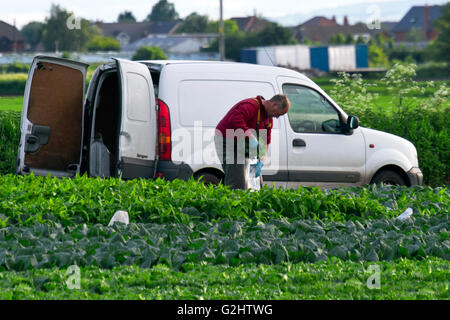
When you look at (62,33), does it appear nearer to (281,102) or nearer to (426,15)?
(281,102)

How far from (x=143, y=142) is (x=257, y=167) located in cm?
138

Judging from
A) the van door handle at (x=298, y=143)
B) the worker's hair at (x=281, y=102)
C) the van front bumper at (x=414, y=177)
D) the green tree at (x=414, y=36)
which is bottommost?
the van front bumper at (x=414, y=177)

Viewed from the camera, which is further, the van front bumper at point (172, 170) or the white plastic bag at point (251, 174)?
the van front bumper at point (172, 170)

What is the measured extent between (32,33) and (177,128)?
341 feet

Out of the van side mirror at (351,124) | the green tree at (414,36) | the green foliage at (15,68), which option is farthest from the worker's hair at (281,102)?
the green tree at (414,36)

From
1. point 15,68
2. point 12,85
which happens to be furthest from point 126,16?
point 12,85

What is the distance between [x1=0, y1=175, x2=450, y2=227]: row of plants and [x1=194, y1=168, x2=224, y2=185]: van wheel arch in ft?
3.84

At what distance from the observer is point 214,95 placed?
10.8 m

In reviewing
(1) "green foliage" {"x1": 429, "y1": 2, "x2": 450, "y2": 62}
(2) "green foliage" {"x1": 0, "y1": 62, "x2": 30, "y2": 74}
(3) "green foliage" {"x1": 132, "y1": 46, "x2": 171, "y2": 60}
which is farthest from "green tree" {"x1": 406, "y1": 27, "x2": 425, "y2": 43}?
(2) "green foliage" {"x1": 0, "y1": 62, "x2": 30, "y2": 74}

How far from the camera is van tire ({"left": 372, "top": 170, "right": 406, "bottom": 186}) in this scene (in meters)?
12.1

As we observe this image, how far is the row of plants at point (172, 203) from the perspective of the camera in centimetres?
825

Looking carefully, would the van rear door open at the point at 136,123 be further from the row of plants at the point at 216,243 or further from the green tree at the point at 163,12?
the green tree at the point at 163,12

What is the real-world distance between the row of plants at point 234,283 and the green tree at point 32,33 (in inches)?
3874

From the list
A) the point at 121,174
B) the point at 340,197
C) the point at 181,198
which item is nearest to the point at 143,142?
the point at 121,174
